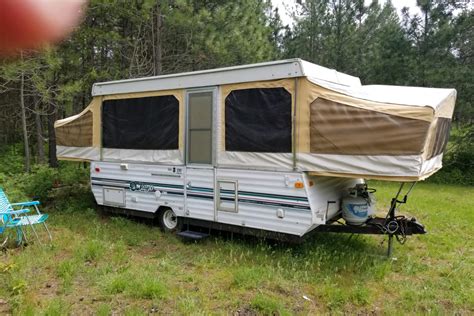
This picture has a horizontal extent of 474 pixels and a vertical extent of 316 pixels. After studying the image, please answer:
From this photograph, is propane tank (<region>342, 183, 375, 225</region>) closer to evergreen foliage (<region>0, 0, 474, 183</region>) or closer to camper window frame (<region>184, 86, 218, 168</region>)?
camper window frame (<region>184, 86, 218, 168</region>)

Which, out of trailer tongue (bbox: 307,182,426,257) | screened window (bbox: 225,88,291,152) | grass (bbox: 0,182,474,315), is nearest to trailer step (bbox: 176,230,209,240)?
grass (bbox: 0,182,474,315)

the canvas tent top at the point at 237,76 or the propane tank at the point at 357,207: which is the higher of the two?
the canvas tent top at the point at 237,76

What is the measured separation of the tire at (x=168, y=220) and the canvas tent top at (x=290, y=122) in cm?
88

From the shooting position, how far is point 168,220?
645cm

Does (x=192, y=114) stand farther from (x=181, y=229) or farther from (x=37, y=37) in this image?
(x=37, y=37)

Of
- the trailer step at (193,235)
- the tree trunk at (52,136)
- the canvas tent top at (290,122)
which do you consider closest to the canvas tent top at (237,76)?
the canvas tent top at (290,122)

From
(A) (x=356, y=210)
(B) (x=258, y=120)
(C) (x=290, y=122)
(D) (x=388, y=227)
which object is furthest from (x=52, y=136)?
(D) (x=388, y=227)

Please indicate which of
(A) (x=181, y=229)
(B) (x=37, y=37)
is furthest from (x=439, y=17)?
(B) (x=37, y=37)

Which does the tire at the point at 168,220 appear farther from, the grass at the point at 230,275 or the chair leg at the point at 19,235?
the chair leg at the point at 19,235

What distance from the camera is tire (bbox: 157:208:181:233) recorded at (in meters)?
6.35

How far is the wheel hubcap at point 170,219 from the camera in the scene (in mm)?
6375

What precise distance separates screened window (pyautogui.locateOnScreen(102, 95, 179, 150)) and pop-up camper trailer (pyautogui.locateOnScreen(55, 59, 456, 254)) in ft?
0.06

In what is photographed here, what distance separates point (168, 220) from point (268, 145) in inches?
90.6

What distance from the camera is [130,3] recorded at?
33.2 ft
